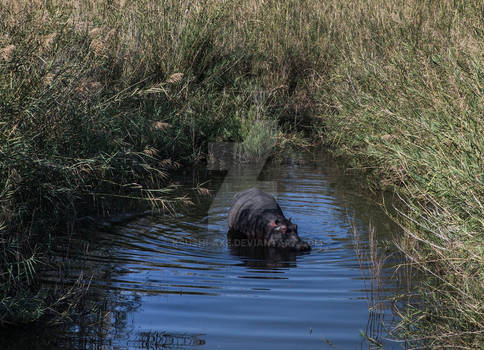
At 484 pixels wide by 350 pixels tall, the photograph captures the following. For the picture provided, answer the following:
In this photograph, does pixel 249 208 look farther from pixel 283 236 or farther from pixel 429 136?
pixel 429 136

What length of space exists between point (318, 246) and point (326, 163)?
4240mm

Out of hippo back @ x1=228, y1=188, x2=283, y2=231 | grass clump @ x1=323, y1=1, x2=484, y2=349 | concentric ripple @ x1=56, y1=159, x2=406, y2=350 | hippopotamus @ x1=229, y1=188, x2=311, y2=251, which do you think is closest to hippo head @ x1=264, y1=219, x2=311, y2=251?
hippopotamus @ x1=229, y1=188, x2=311, y2=251

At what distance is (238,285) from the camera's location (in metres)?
6.03

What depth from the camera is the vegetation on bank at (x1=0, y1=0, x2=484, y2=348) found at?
5.21 metres

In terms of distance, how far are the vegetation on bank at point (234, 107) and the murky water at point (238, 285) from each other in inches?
14.9

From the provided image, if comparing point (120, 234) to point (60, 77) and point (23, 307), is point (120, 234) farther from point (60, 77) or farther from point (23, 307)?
→ point (23, 307)

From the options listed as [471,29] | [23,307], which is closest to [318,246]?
[23,307]

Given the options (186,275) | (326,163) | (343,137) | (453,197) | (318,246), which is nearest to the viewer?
(453,197)

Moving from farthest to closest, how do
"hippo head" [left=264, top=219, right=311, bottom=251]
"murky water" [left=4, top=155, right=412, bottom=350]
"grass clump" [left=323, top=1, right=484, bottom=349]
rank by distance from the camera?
"hippo head" [left=264, top=219, right=311, bottom=251] < "murky water" [left=4, top=155, right=412, bottom=350] < "grass clump" [left=323, top=1, right=484, bottom=349]

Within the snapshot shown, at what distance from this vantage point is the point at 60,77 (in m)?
6.32

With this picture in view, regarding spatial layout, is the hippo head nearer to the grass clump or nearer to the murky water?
the murky water

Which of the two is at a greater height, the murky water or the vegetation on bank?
the vegetation on bank

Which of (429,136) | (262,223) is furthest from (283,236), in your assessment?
(429,136)

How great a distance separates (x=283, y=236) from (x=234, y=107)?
16.2 ft
